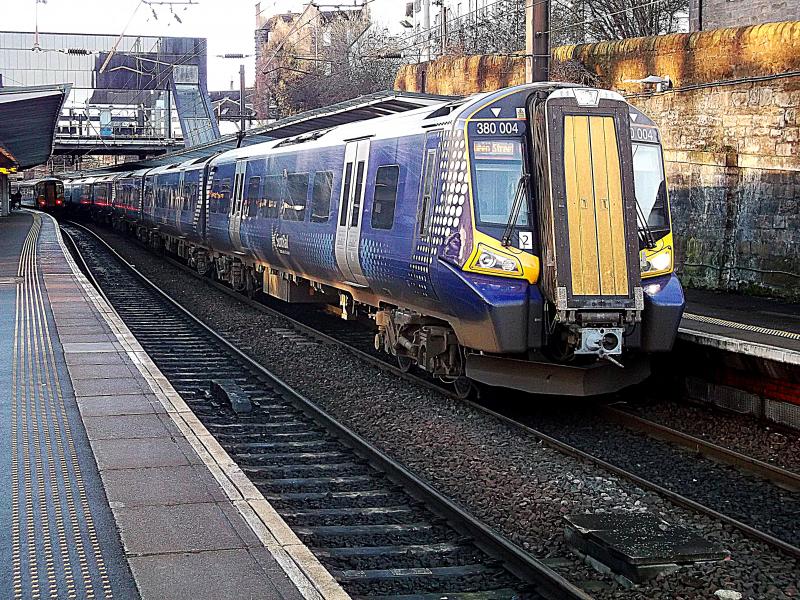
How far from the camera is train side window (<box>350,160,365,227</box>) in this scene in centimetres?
1259

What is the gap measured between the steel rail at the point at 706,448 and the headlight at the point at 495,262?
1.86 meters

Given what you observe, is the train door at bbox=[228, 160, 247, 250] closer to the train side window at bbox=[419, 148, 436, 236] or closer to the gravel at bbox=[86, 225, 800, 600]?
the gravel at bbox=[86, 225, 800, 600]

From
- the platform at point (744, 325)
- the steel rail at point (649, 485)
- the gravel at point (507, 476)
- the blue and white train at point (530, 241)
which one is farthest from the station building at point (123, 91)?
the steel rail at point (649, 485)

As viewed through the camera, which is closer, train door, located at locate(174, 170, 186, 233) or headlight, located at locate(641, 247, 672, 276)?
headlight, located at locate(641, 247, 672, 276)

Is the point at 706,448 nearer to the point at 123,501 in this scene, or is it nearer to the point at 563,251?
the point at 563,251

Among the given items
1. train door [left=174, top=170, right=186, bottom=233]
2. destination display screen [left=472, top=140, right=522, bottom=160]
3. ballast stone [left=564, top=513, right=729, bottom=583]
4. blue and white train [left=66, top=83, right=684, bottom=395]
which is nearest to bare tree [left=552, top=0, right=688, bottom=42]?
train door [left=174, top=170, right=186, bottom=233]

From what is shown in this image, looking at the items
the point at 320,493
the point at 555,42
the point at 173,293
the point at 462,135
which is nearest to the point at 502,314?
the point at 462,135

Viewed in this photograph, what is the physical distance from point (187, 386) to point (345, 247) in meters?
2.55

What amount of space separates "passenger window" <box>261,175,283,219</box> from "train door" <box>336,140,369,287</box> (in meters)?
3.61

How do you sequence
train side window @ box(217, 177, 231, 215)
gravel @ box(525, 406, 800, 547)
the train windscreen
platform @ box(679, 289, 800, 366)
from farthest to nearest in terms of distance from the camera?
train side window @ box(217, 177, 231, 215) → platform @ box(679, 289, 800, 366) → the train windscreen → gravel @ box(525, 406, 800, 547)

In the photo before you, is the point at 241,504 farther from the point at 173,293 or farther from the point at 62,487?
the point at 173,293

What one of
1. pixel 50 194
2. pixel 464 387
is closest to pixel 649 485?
pixel 464 387

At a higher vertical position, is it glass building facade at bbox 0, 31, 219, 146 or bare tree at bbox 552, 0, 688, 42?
glass building facade at bbox 0, 31, 219, 146

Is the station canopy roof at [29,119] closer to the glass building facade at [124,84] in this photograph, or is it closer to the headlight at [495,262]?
the headlight at [495,262]
